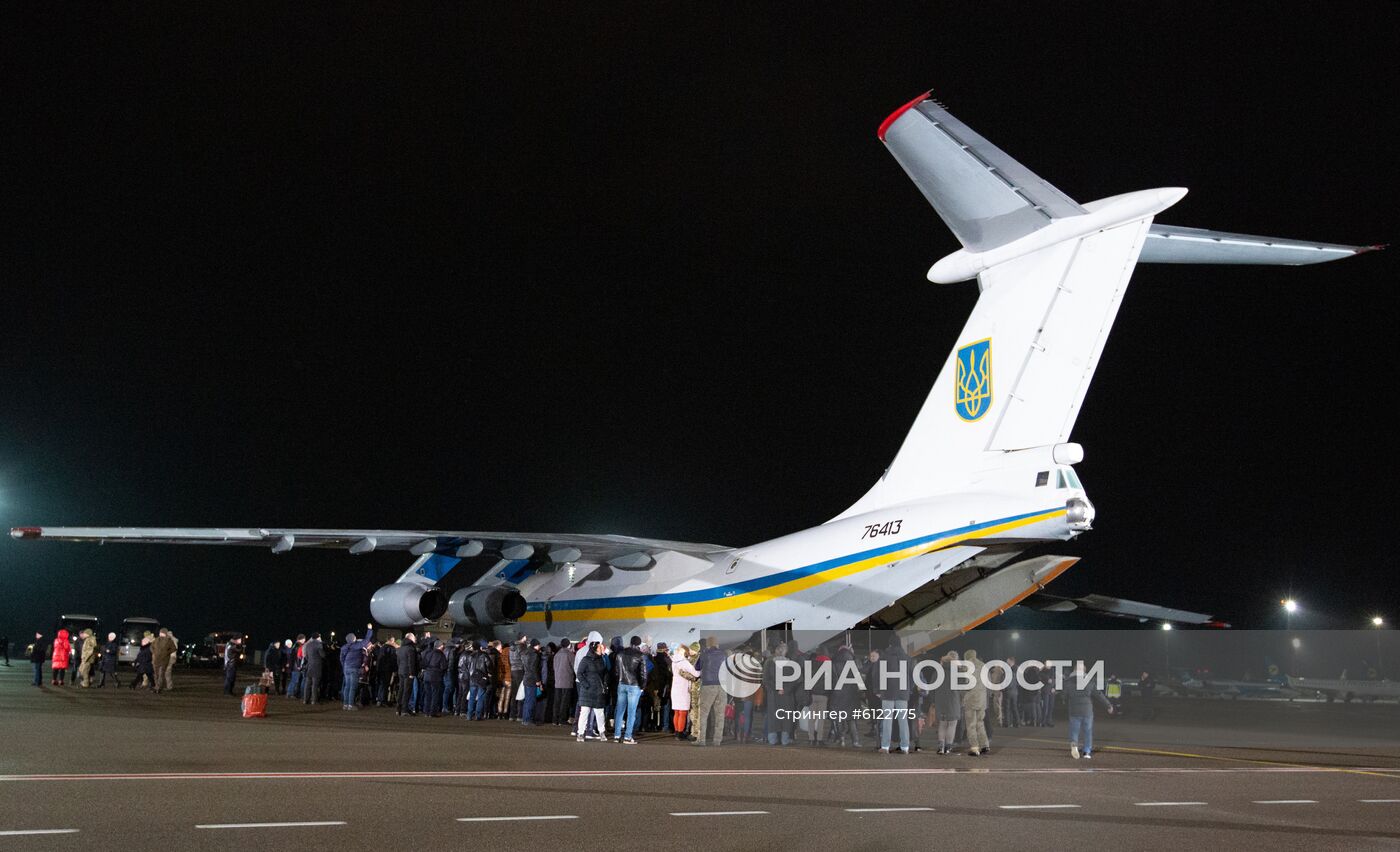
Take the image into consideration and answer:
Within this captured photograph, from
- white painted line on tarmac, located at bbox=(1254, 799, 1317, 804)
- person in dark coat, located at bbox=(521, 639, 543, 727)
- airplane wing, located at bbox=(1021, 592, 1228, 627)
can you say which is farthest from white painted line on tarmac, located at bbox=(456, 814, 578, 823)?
airplane wing, located at bbox=(1021, 592, 1228, 627)

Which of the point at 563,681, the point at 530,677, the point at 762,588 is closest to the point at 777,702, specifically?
the point at 762,588

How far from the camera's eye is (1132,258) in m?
10.7

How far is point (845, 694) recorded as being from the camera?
43.5ft

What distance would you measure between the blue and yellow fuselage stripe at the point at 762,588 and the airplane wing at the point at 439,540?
0.65m

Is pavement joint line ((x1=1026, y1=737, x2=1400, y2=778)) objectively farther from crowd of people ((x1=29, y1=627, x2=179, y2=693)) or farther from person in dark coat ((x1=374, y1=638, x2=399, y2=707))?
crowd of people ((x1=29, y1=627, x2=179, y2=693))

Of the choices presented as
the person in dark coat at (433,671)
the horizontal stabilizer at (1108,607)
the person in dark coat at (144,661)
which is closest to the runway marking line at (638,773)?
the horizontal stabilizer at (1108,607)

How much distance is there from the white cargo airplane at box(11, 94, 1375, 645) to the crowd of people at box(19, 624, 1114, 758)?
2.45 feet

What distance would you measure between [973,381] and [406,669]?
29.1 ft

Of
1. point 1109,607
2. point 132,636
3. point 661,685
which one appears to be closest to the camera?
point 661,685

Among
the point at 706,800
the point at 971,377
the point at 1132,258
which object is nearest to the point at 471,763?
the point at 706,800

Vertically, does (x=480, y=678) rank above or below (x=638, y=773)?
above

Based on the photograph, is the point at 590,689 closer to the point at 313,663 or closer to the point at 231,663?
the point at 313,663

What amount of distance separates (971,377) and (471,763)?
6.02 metres

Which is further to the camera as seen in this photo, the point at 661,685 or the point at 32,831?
the point at 661,685
